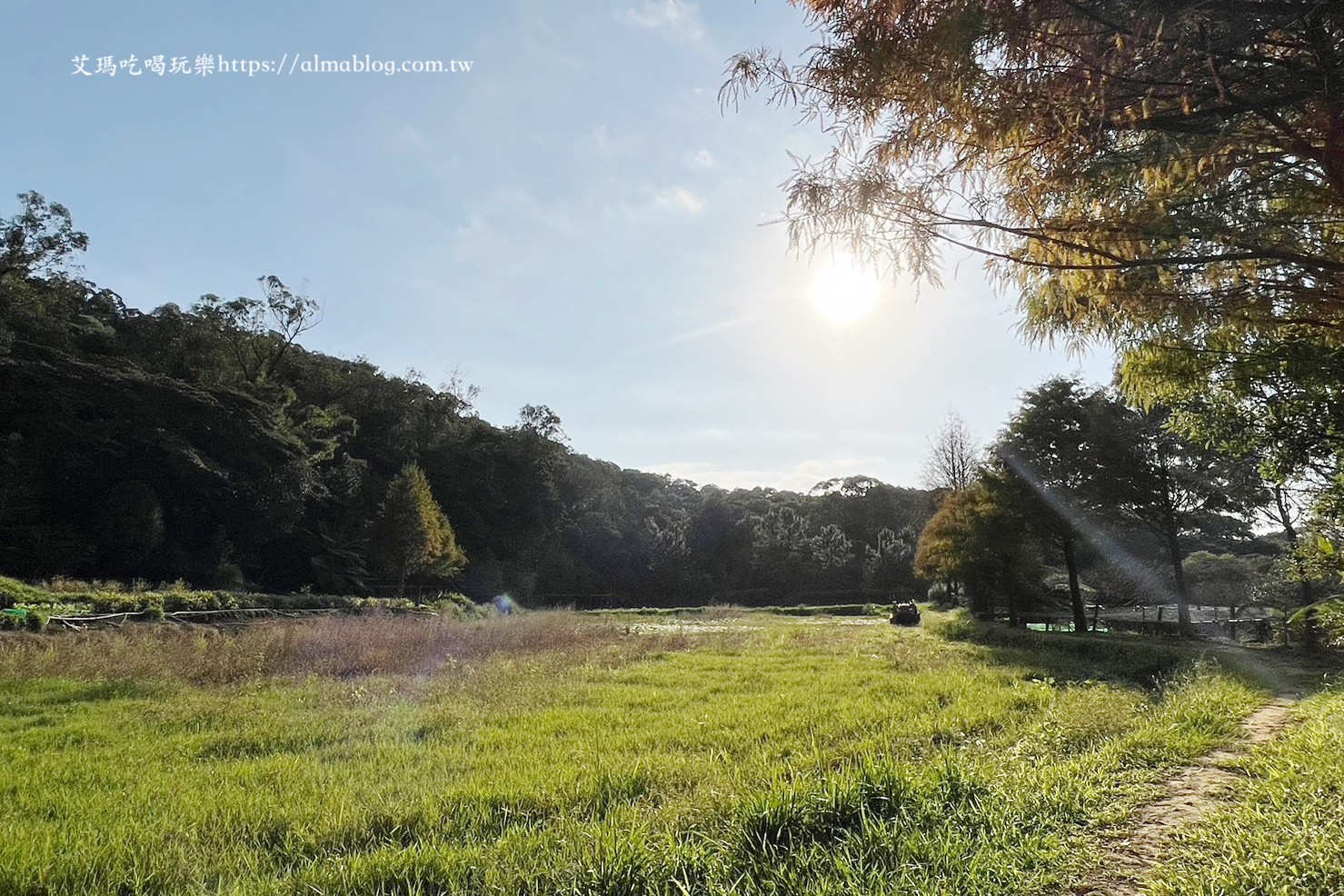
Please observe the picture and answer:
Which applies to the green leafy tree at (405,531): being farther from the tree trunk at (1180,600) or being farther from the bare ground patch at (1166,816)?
the bare ground patch at (1166,816)

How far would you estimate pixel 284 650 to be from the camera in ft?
43.4

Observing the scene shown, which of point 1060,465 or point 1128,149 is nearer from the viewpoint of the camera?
point 1128,149

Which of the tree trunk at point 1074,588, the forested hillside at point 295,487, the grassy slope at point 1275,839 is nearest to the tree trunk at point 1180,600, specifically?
the tree trunk at point 1074,588

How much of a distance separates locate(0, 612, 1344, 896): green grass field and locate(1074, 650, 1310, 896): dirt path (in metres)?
0.14

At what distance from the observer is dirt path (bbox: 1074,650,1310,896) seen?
3.59m

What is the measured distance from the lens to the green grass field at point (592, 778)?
12.6 feet

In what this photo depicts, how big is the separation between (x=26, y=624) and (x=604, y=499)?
186 ft

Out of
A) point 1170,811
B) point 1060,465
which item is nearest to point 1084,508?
point 1060,465

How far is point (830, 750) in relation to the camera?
21.9 ft

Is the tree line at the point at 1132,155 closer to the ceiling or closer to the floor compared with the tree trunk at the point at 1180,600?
closer to the ceiling

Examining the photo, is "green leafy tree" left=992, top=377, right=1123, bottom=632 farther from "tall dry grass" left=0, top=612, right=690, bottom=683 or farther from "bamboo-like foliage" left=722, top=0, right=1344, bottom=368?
"bamboo-like foliage" left=722, top=0, right=1344, bottom=368

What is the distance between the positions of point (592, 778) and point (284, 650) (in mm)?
10341

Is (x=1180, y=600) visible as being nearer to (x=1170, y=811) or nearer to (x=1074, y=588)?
(x=1074, y=588)

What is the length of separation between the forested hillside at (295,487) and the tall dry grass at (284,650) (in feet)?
58.8
